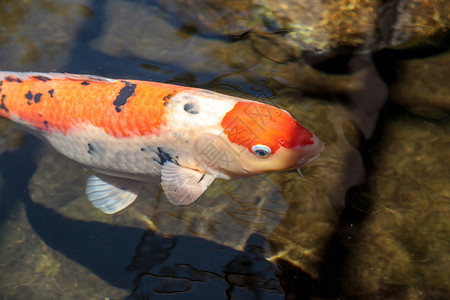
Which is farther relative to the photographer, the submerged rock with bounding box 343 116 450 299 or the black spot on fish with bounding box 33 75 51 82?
the black spot on fish with bounding box 33 75 51 82

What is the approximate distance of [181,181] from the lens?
2777mm

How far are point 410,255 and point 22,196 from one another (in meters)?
3.69

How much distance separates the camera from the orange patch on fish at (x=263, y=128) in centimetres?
247

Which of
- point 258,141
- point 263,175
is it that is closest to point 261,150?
point 258,141

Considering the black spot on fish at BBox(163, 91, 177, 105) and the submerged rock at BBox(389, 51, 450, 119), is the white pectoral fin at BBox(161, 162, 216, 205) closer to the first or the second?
the black spot on fish at BBox(163, 91, 177, 105)

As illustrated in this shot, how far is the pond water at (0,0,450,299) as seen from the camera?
252 centimetres

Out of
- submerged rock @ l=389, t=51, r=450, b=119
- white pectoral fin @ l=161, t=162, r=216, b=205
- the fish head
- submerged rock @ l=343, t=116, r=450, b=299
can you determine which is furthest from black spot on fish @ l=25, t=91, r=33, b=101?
submerged rock @ l=389, t=51, r=450, b=119

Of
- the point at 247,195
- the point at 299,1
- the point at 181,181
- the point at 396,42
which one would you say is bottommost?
the point at 247,195

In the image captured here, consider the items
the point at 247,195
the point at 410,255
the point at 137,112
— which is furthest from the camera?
the point at 247,195

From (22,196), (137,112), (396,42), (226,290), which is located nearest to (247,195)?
(226,290)

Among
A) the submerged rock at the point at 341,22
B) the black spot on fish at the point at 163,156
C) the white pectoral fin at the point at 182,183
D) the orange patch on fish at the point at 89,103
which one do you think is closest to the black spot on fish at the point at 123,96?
the orange patch on fish at the point at 89,103

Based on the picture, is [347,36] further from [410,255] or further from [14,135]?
[14,135]

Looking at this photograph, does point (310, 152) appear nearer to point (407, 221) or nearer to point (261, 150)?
point (261, 150)

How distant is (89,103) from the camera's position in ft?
9.12
